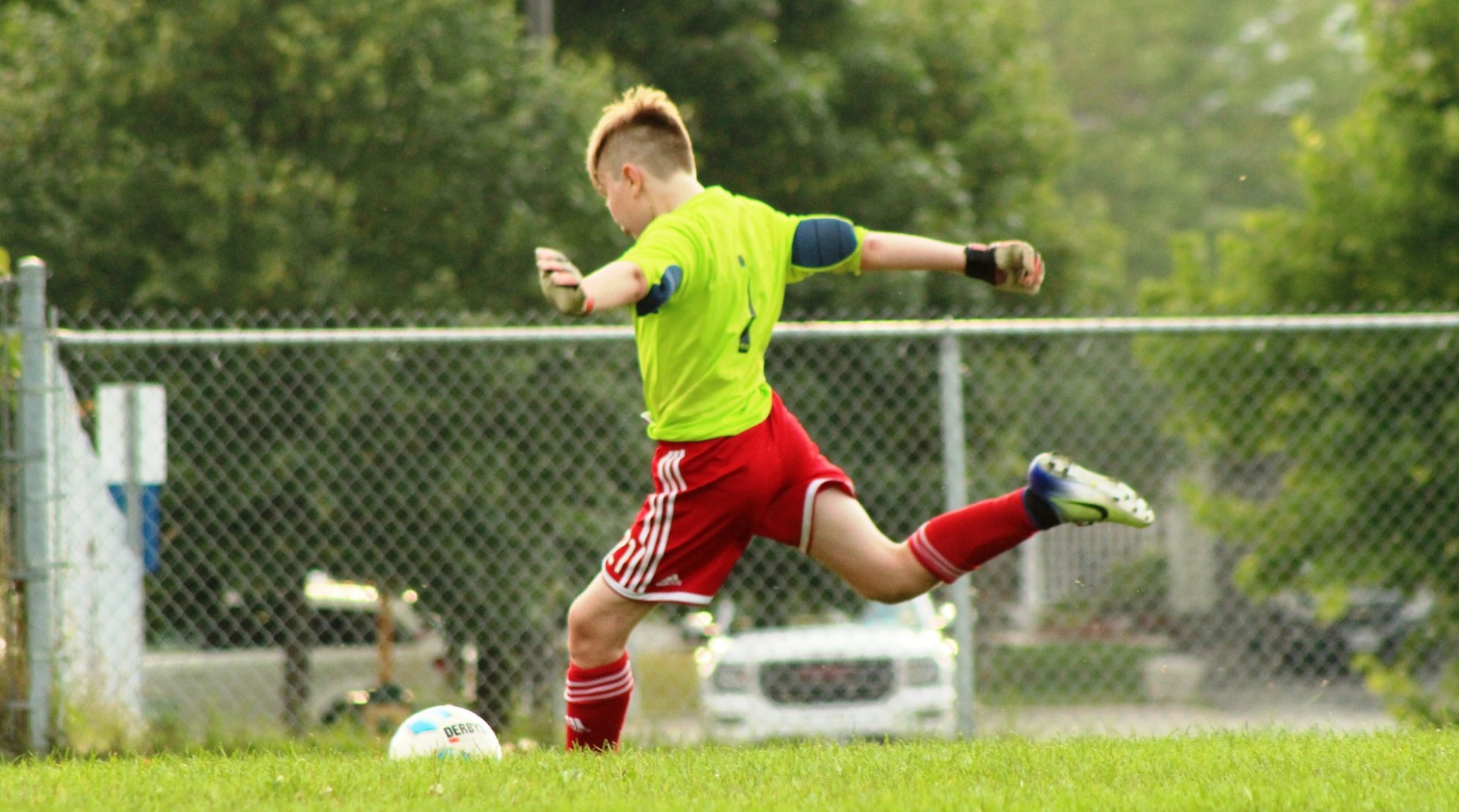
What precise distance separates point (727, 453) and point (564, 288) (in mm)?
960

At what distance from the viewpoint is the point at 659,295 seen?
12.4 feet

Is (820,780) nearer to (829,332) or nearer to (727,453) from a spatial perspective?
(727,453)

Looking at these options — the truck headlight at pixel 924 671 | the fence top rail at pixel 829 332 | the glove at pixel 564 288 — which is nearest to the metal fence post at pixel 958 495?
the fence top rail at pixel 829 332

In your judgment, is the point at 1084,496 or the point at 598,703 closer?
the point at 1084,496

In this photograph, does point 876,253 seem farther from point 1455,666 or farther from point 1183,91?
point 1183,91

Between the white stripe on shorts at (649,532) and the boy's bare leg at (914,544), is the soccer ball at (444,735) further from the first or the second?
the boy's bare leg at (914,544)

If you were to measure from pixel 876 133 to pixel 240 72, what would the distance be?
701 centimetres

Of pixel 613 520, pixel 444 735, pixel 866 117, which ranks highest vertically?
pixel 866 117

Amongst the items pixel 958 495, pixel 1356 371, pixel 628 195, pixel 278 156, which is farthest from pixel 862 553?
pixel 278 156

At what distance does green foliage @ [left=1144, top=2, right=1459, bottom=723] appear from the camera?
7367mm

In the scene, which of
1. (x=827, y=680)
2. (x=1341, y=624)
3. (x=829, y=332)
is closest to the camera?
(x=829, y=332)

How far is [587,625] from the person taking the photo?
430 centimetres

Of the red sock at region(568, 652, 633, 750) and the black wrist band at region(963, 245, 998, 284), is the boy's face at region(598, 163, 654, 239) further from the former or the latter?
the red sock at region(568, 652, 633, 750)

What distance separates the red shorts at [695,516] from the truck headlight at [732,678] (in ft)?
15.6
